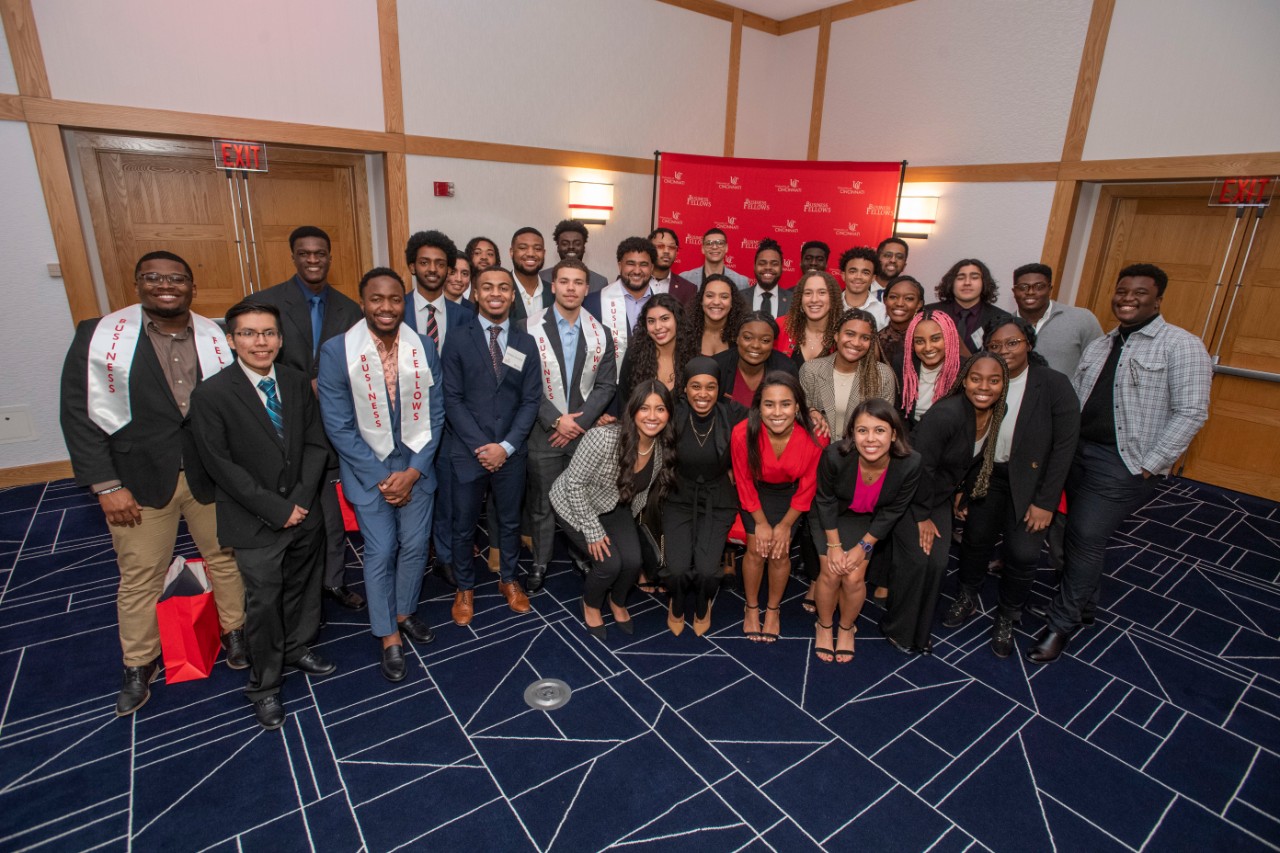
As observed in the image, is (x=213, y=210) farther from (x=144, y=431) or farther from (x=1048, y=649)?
(x=1048, y=649)

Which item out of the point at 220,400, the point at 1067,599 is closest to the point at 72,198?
the point at 220,400

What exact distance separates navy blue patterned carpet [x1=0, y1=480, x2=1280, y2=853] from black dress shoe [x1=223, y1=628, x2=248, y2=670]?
6 centimetres

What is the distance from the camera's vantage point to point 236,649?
3.06 meters

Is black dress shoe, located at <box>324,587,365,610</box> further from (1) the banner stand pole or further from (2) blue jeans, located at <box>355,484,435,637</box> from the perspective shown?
(1) the banner stand pole

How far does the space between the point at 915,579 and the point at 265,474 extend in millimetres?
3028

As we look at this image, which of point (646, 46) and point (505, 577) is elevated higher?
point (646, 46)

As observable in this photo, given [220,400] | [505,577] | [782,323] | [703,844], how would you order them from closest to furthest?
[703,844]
[220,400]
[505,577]
[782,323]

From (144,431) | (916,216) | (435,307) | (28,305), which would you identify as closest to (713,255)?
(435,307)

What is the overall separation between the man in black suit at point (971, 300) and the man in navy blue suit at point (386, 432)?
10.7 ft

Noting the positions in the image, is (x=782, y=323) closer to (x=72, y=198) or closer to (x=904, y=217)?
(x=904, y=217)

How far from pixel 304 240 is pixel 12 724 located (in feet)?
8.07

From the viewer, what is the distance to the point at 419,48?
5.57 m

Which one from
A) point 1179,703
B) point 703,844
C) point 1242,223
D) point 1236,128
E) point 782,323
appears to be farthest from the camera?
point 1242,223

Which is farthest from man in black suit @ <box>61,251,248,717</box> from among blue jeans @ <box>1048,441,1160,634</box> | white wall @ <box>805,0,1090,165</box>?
white wall @ <box>805,0,1090,165</box>
